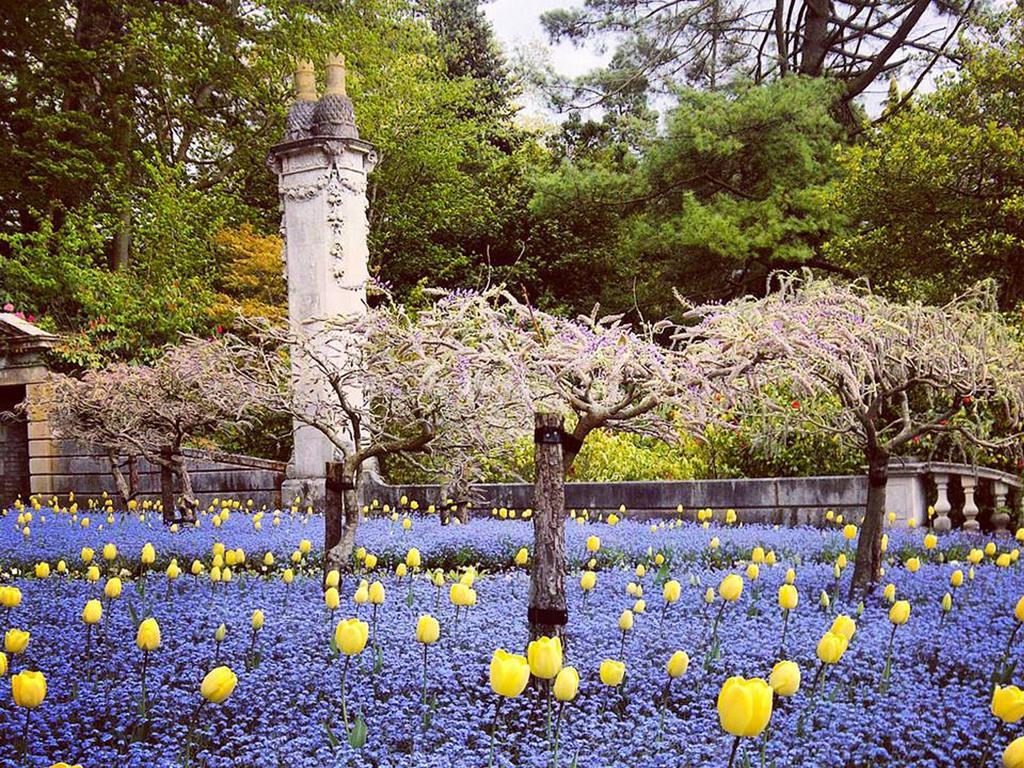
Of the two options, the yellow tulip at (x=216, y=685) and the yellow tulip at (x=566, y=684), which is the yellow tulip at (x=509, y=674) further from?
the yellow tulip at (x=216, y=685)

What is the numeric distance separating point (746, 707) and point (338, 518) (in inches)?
135

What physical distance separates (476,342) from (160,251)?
14097 millimetres

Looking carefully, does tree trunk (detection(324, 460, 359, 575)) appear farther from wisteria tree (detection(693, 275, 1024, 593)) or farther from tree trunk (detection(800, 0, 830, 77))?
tree trunk (detection(800, 0, 830, 77))

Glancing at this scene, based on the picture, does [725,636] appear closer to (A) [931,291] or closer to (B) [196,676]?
(B) [196,676]

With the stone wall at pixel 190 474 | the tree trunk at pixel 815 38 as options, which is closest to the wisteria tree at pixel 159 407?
the stone wall at pixel 190 474

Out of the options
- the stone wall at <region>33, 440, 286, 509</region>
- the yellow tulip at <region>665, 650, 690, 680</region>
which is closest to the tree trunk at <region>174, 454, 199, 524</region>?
the stone wall at <region>33, 440, 286, 509</region>

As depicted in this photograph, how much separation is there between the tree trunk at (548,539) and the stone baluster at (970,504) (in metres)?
5.48

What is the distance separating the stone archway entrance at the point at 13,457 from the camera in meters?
13.8

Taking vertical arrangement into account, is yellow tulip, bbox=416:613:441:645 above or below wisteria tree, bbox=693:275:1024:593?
below

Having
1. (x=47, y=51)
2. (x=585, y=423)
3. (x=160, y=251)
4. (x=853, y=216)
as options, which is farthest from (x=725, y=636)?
(x=47, y=51)

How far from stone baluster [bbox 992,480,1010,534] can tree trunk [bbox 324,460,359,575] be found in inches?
227

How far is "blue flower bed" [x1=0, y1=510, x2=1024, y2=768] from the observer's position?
9.64 feet

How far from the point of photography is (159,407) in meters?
7.80

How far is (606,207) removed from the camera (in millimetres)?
18828
